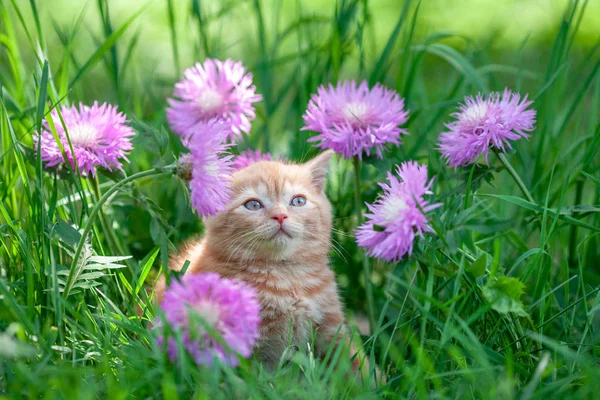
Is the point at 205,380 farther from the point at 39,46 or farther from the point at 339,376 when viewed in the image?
the point at 39,46

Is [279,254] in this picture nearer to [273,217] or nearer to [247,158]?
[273,217]

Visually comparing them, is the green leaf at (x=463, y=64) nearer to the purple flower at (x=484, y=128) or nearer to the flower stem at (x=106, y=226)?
the purple flower at (x=484, y=128)

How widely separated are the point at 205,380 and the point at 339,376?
0.24 m

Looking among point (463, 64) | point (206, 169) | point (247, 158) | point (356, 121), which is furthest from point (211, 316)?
point (463, 64)

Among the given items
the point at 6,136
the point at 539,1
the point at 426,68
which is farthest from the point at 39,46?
the point at 539,1

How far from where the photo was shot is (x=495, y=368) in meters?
1.25

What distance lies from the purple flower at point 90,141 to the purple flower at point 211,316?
0.51 m

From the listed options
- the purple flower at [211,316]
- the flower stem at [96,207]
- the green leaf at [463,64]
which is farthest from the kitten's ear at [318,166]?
the purple flower at [211,316]

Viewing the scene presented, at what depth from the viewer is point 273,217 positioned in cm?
160

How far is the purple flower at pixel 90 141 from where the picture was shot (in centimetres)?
151

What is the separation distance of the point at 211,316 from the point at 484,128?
0.73m

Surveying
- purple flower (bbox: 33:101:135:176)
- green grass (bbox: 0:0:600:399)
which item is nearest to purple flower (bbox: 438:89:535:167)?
green grass (bbox: 0:0:600:399)

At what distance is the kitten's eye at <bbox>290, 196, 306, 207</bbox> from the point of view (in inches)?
67.3

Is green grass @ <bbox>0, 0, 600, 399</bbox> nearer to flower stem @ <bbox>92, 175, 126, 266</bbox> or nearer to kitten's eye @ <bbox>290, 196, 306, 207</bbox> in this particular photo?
flower stem @ <bbox>92, 175, 126, 266</bbox>
